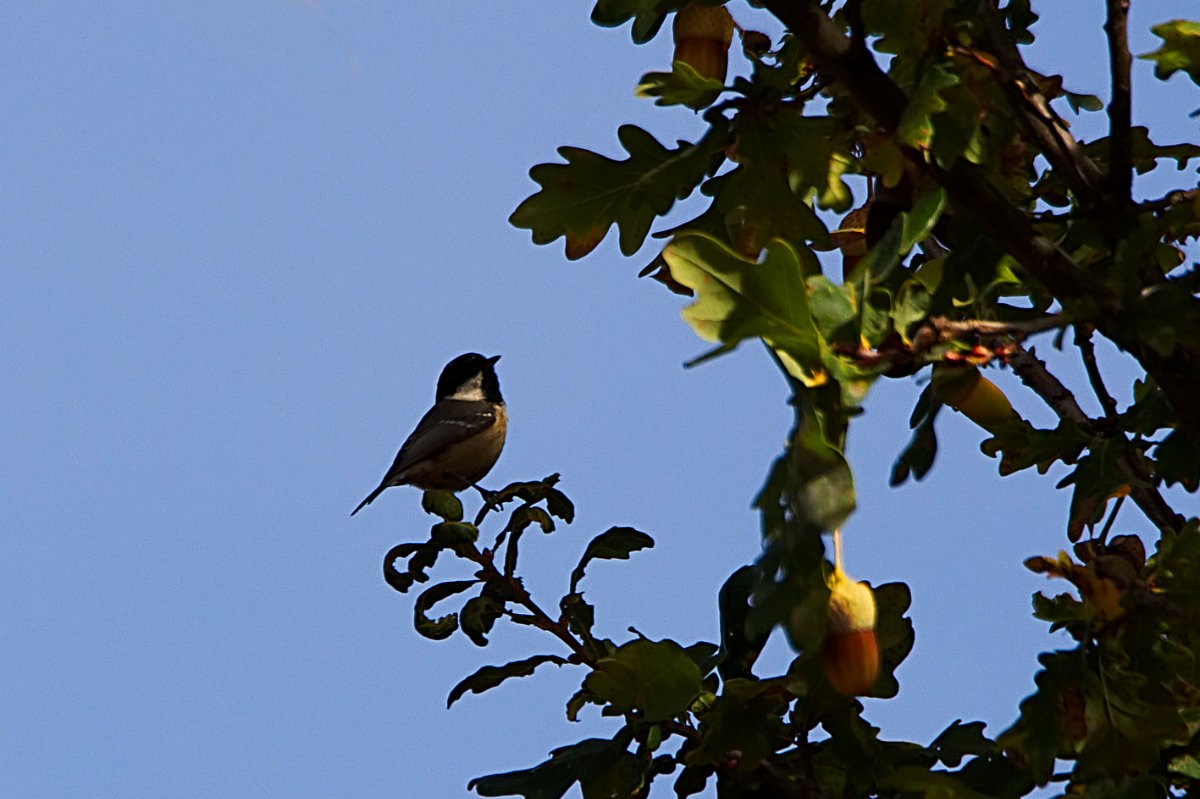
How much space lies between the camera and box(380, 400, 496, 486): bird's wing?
823cm

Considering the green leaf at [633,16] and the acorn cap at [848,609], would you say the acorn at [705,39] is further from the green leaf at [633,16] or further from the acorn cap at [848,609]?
the acorn cap at [848,609]

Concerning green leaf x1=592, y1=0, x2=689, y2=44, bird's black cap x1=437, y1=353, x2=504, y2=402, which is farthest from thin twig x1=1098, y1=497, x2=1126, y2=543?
bird's black cap x1=437, y1=353, x2=504, y2=402

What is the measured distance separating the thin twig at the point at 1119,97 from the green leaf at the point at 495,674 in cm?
178

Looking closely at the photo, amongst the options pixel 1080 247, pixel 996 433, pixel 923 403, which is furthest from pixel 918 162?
pixel 996 433

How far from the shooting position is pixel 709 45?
341 cm

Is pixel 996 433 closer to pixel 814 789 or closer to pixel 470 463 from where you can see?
pixel 814 789

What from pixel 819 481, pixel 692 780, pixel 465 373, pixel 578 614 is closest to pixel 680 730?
pixel 692 780

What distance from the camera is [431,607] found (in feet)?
12.9

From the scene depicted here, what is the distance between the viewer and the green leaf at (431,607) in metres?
3.91

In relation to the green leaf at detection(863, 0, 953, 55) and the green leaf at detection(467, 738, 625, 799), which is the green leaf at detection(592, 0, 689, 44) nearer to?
the green leaf at detection(863, 0, 953, 55)

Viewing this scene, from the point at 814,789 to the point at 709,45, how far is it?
1.65 m

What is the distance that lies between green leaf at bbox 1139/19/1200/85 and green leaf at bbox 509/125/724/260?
2.96ft

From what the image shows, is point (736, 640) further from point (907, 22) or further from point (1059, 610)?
point (907, 22)

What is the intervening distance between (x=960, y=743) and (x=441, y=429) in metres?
5.19
